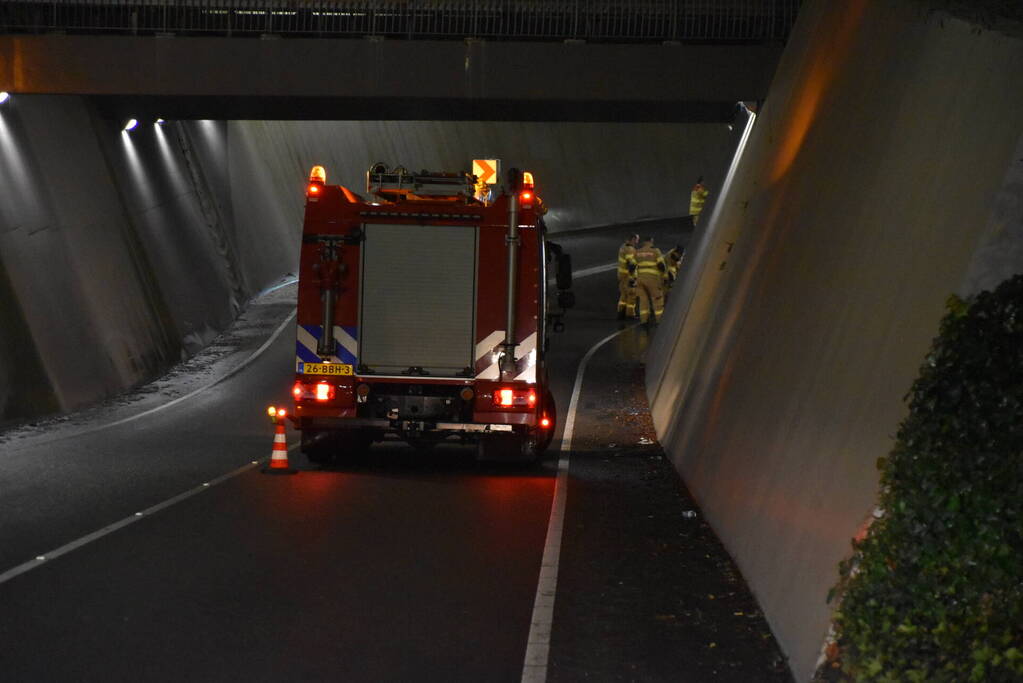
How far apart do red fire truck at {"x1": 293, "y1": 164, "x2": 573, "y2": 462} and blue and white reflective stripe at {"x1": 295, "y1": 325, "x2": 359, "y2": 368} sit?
0.01m

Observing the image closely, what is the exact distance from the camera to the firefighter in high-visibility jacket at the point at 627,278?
34531 mm

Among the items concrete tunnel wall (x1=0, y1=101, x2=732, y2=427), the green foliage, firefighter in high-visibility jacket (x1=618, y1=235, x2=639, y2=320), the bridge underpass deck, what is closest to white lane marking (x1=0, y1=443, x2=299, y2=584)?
concrete tunnel wall (x1=0, y1=101, x2=732, y2=427)

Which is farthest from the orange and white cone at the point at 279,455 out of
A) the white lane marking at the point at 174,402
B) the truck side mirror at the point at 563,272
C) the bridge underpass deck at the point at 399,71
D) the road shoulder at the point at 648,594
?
the bridge underpass deck at the point at 399,71

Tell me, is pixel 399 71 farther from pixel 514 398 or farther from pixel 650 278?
pixel 650 278

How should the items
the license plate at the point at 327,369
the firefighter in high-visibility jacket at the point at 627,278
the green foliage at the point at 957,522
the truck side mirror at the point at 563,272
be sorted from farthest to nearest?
the firefighter in high-visibility jacket at the point at 627,278
the truck side mirror at the point at 563,272
the license plate at the point at 327,369
the green foliage at the point at 957,522

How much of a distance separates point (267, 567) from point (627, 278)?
26221mm

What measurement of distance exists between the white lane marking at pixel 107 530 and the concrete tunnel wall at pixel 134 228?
5.60 metres

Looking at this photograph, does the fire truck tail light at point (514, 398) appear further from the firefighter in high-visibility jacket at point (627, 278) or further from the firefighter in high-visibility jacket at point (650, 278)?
the firefighter in high-visibility jacket at point (627, 278)

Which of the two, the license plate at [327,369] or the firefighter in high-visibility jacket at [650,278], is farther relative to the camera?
the firefighter in high-visibility jacket at [650,278]

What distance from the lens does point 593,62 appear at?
23.7 m

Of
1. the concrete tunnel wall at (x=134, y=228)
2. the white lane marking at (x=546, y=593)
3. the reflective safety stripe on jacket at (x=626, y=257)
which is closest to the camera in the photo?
the white lane marking at (x=546, y=593)

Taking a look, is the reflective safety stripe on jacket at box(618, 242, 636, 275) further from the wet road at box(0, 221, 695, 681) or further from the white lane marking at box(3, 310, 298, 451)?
the wet road at box(0, 221, 695, 681)

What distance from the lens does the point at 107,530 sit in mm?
11375

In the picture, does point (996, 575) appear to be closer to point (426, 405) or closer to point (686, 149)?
point (426, 405)
